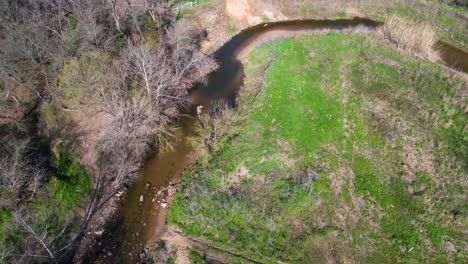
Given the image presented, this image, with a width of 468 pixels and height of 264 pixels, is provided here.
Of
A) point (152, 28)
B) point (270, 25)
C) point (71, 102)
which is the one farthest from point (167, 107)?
point (270, 25)

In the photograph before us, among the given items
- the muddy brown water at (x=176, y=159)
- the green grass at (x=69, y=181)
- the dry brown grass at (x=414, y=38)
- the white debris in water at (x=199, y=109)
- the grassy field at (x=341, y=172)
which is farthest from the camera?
the dry brown grass at (x=414, y=38)

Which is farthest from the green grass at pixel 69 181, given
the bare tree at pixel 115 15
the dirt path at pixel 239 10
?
the dirt path at pixel 239 10

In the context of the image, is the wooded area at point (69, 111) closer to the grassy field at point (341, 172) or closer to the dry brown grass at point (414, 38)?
the grassy field at point (341, 172)

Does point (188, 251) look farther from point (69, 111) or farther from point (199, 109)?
point (69, 111)

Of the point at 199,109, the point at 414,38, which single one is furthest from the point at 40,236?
the point at 414,38

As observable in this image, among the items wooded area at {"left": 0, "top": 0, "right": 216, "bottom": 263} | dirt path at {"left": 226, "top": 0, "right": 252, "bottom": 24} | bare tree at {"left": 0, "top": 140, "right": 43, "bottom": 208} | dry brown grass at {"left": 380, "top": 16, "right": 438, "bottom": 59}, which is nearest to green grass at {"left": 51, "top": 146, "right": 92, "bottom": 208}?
wooded area at {"left": 0, "top": 0, "right": 216, "bottom": 263}

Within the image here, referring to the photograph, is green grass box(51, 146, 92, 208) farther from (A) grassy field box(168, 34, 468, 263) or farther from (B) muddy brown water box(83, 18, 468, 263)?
(A) grassy field box(168, 34, 468, 263)
